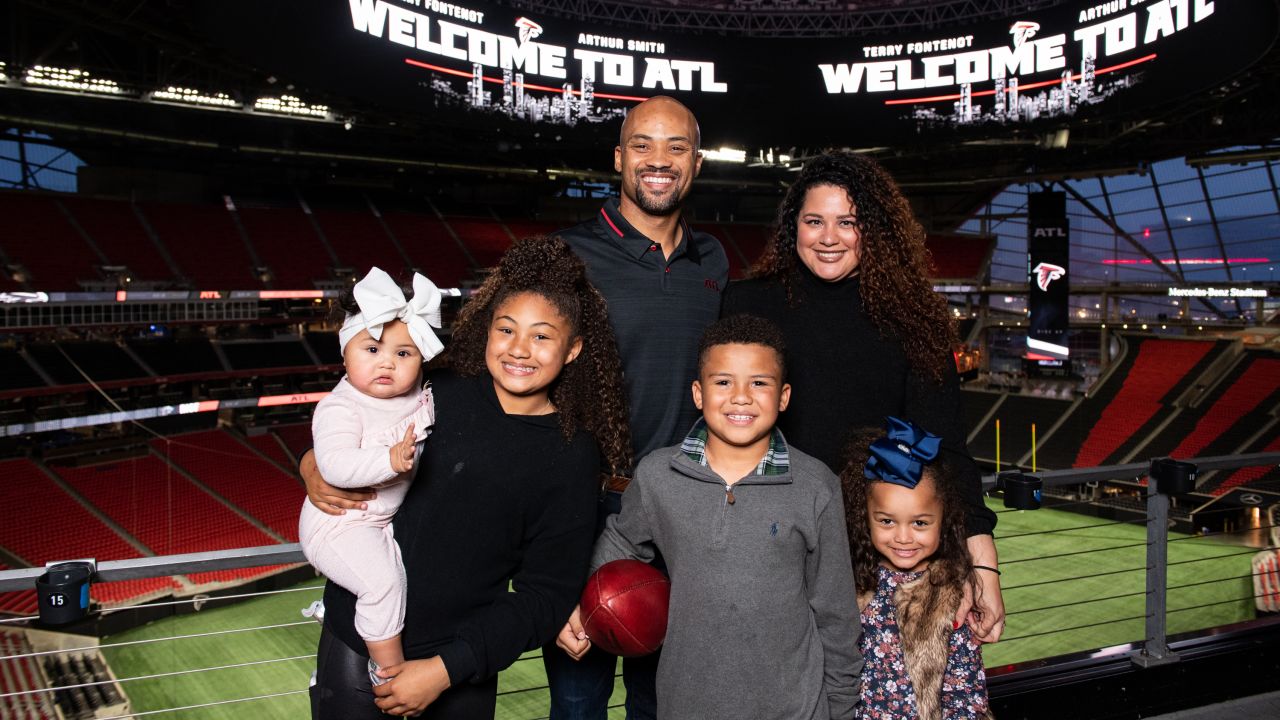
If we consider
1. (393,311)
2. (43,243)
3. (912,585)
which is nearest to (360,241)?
(43,243)

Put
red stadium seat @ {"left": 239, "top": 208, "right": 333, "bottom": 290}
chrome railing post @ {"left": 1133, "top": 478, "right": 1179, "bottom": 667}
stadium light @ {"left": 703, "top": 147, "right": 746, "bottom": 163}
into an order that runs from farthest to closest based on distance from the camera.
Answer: stadium light @ {"left": 703, "top": 147, "right": 746, "bottom": 163}
red stadium seat @ {"left": 239, "top": 208, "right": 333, "bottom": 290}
chrome railing post @ {"left": 1133, "top": 478, "right": 1179, "bottom": 667}

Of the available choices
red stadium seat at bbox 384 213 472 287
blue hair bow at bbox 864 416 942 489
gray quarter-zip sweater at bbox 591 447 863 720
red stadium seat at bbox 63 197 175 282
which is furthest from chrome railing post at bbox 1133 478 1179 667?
red stadium seat at bbox 63 197 175 282

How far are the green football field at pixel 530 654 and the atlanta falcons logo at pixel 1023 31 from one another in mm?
11560

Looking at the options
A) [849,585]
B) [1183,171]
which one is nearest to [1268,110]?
[1183,171]

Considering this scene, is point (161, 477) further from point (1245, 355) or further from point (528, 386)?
point (1245, 355)

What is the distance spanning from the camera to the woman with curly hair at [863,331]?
2.28 m

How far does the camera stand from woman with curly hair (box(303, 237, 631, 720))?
1868 millimetres

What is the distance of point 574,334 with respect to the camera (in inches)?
81.4

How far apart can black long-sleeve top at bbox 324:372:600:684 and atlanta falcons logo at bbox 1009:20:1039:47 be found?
19486 millimetres

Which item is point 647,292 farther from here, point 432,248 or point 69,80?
point 432,248

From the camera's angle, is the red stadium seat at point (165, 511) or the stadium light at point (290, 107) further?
the stadium light at point (290, 107)

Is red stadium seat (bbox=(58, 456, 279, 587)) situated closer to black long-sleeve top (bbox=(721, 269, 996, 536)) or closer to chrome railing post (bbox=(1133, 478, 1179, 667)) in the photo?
black long-sleeve top (bbox=(721, 269, 996, 536))

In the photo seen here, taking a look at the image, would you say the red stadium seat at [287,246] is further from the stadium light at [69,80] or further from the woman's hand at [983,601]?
Answer: the woman's hand at [983,601]

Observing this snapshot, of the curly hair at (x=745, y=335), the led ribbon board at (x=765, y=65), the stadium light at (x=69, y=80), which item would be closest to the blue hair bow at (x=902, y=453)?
the curly hair at (x=745, y=335)
